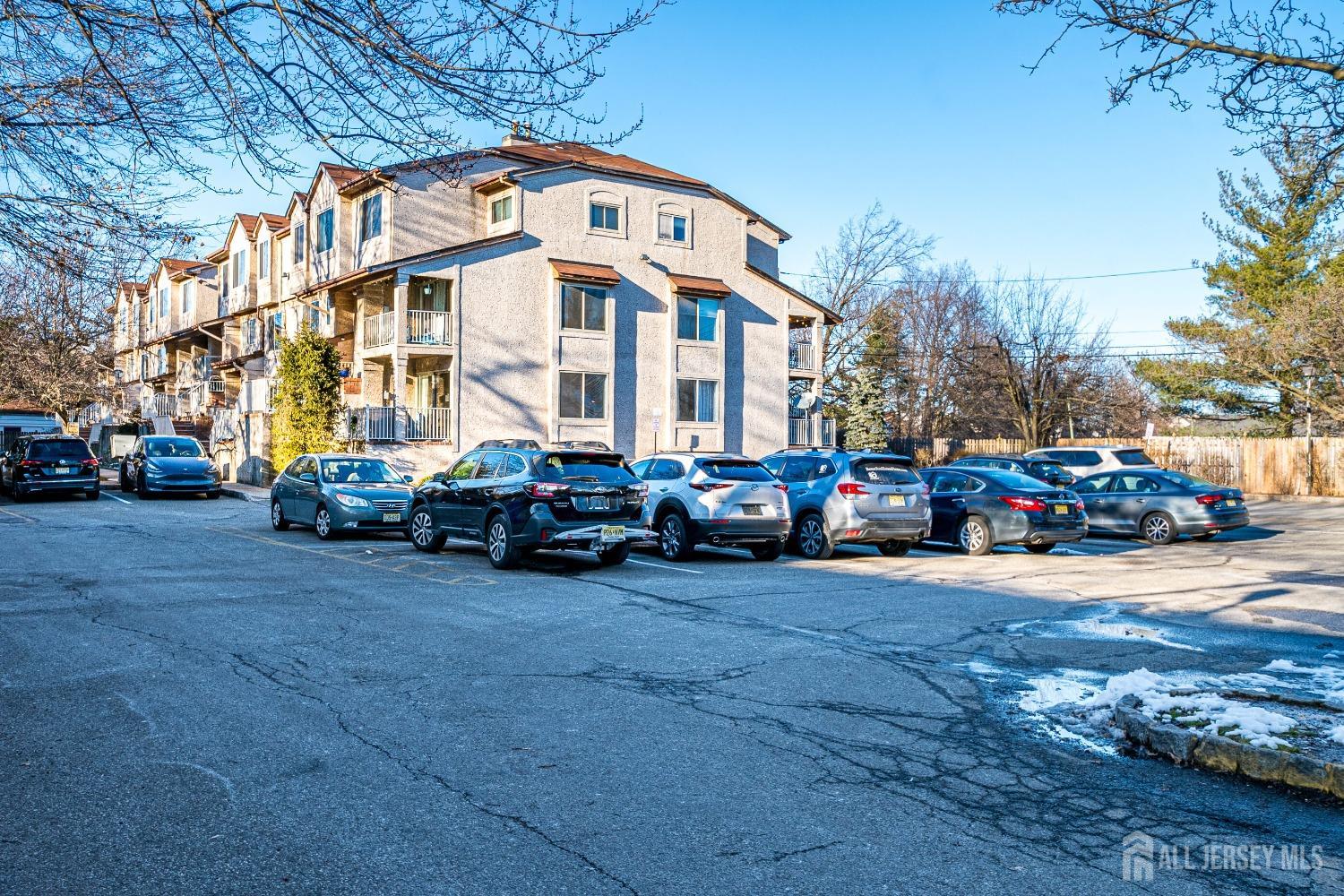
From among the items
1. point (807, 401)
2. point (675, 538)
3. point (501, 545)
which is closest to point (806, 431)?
point (807, 401)

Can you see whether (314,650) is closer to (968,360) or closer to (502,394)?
(502,394)

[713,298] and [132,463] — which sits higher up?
[713,298]

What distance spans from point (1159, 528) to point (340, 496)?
15.4 m

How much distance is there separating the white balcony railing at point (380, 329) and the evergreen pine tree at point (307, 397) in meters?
1.85

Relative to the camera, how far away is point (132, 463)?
29.4 m

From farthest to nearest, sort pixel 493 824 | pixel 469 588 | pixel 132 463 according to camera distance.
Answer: pixel 132 463
pixel 469 588
pixel 493 824

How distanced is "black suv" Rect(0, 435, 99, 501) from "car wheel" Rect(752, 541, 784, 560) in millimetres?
18870

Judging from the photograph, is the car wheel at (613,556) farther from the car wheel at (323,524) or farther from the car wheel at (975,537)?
the car wheel at (975,537)

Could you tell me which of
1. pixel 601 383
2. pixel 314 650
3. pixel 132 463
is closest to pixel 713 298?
pixel 601 383

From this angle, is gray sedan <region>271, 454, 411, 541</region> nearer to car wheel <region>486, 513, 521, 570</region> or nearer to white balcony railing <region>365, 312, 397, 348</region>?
car wheel <region>486, 513, 521, 570</region>

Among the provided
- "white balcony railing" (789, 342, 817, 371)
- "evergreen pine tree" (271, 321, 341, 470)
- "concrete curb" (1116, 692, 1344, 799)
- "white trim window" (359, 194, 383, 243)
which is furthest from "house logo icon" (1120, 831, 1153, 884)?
"white balcony railing" (789, 342, 817, 371)

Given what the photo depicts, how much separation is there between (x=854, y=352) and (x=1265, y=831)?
5310 cm

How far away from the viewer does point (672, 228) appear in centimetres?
3753

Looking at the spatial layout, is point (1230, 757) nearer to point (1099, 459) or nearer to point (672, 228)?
point (1099, 459)
